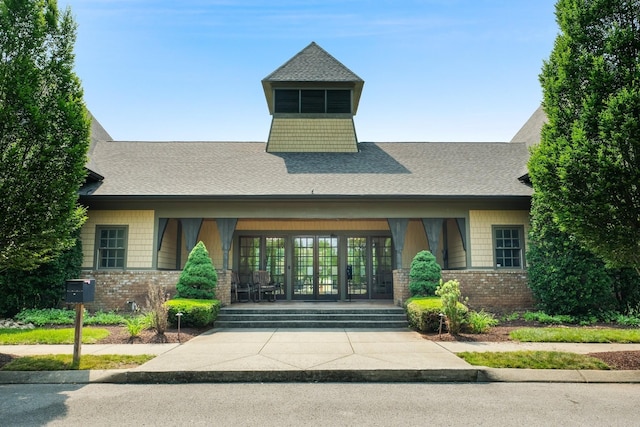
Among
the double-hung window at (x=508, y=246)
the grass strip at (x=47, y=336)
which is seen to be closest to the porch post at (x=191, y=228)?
the grass strip at (x=47, y=336)

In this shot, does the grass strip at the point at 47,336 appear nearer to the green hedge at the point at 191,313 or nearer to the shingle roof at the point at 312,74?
the green hedge at the point at 191,313

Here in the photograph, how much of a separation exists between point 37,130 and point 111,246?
24.4 feet

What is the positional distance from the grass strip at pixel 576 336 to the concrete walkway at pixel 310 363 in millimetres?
399

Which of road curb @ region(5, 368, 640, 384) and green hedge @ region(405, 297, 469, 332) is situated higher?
green hedge @ region(405, 297, 469, 332)

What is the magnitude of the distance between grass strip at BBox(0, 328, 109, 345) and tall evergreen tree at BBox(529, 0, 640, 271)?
9.20m

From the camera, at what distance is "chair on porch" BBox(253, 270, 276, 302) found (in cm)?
1452

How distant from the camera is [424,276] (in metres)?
11.7

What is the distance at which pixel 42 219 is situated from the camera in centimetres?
687

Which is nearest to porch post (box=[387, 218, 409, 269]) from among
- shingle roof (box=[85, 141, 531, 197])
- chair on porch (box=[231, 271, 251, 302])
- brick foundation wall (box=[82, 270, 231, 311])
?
shingle roof (box=[85, 141, 531, 197])

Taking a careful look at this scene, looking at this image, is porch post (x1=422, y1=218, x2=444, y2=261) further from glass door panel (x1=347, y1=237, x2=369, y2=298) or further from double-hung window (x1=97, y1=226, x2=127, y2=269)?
double-hung window (x1=97, y1=226, x2=127, y2=269)

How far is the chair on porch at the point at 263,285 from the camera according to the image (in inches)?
572

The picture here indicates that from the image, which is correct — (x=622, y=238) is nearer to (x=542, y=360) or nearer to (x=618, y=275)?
(x=542, y=360)

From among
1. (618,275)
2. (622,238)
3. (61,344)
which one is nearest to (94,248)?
(61,344)

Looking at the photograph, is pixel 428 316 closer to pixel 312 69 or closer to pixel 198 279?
pixel 198 279
